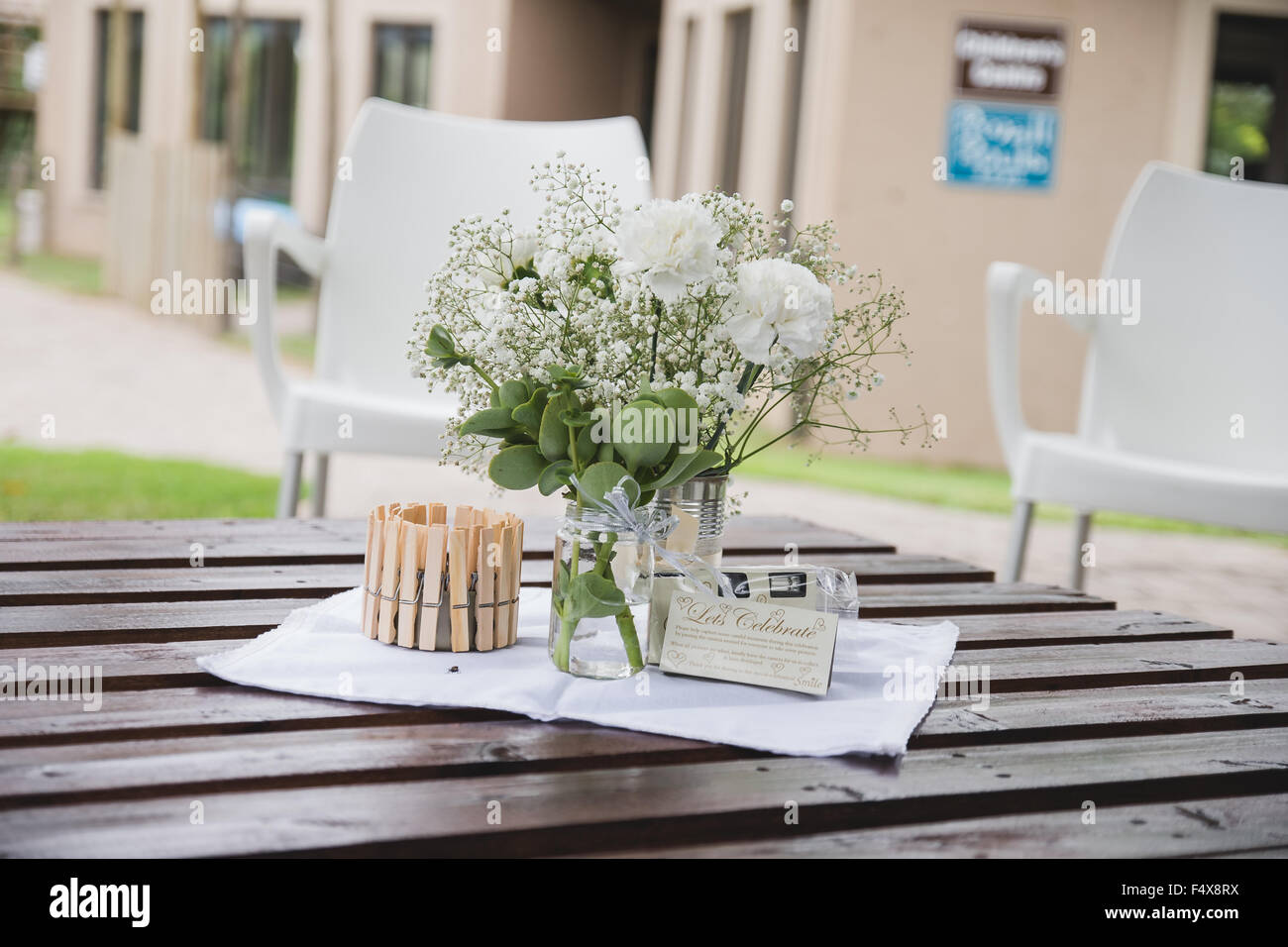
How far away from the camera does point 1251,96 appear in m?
7.15

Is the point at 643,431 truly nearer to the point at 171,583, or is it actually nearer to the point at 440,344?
the point at 440,344

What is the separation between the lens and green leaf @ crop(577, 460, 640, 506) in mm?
1081

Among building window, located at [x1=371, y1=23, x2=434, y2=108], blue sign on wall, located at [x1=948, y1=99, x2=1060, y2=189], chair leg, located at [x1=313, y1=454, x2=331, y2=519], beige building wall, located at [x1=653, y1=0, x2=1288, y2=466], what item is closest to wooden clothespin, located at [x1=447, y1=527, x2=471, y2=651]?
chair leg, located at [x1=313, y1=454, x2=331, y2=519]

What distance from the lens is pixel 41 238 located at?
37.5 ft

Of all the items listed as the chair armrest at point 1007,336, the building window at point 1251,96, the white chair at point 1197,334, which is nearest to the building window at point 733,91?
the building window at point 1251,96

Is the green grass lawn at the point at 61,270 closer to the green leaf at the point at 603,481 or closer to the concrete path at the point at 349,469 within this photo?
the concrete path at the point at 349,469

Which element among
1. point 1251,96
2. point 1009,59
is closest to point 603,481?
point 1009,59

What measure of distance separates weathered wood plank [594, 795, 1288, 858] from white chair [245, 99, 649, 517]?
5.87 feet

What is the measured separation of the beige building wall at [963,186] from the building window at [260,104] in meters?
5.86

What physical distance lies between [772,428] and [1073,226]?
1.88 meters

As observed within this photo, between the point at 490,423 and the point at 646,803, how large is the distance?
37cm

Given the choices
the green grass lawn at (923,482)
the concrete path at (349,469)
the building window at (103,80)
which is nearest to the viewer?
the concrete path at (349,469)

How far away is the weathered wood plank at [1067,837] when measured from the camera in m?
0.86

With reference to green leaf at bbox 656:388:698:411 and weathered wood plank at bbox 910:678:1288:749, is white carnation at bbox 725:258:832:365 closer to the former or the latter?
green leaf at bbox 656:388:698:411
